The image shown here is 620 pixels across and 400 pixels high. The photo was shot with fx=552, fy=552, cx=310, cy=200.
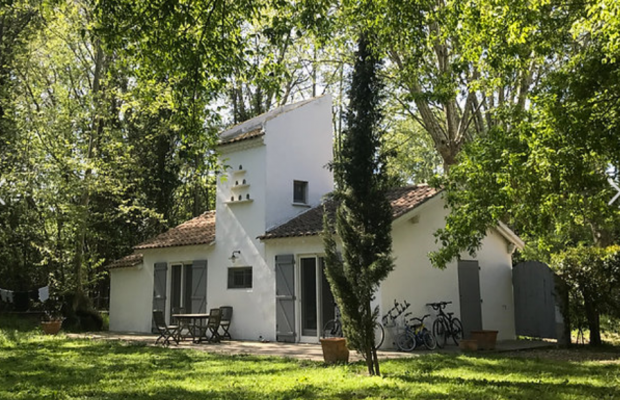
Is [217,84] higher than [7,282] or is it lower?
higher

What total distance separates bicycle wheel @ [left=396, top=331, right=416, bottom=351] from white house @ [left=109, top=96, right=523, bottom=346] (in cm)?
42

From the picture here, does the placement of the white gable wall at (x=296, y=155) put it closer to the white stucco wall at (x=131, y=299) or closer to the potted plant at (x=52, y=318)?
the white stucco wall at (x=131, y=299)

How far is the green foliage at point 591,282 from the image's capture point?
40.9ft

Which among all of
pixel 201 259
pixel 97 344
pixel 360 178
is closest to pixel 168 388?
pixel 360 178

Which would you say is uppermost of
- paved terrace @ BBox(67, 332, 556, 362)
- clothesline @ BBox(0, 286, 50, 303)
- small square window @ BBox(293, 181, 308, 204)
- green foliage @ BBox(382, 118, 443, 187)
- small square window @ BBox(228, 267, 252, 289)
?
green foliage @ BBox(382, 118, 443, 187)

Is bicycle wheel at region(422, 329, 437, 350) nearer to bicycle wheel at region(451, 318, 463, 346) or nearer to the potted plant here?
bicycle wheel at region(451, 318, 463, 346)

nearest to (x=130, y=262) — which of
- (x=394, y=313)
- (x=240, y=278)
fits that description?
(x=240, y=278)

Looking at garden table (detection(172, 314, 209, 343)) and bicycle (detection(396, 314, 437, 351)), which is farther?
garden table (detection(172, 314, 209, 343))

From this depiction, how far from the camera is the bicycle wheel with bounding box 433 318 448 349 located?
13.0 m

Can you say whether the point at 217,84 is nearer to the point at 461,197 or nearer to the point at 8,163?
the point at 461,197

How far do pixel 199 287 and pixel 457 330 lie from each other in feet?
24.1

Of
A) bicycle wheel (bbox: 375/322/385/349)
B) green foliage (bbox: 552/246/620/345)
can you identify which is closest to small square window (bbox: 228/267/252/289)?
bicycle wheel (bbox: 375/322/385/349)

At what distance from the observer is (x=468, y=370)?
352 inches

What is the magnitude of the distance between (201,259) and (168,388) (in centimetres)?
899
